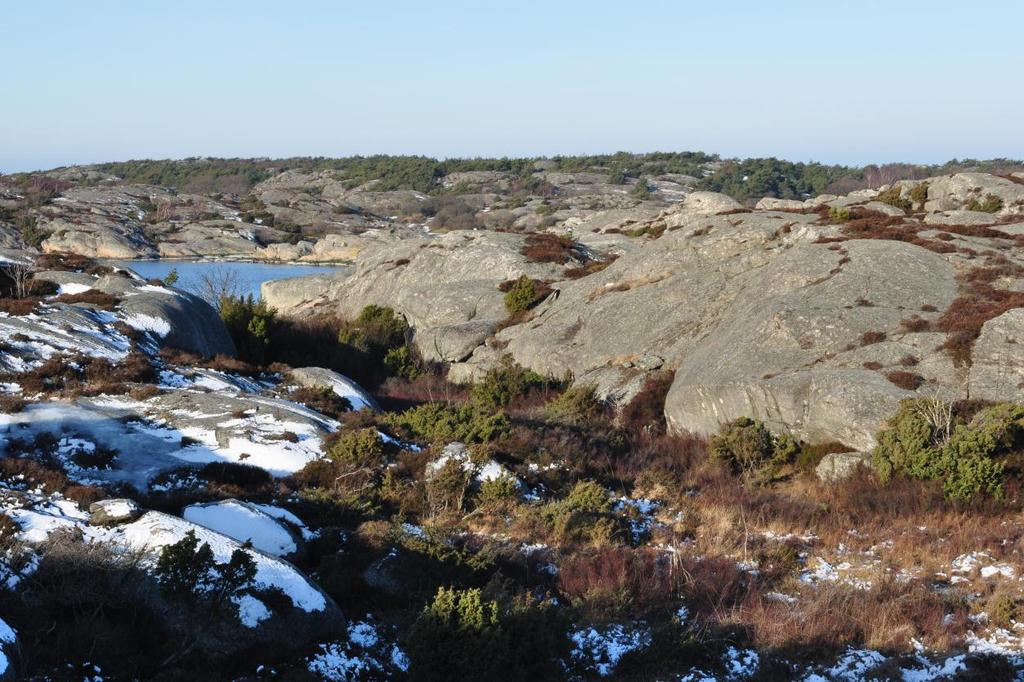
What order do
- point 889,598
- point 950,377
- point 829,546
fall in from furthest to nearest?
point 950,377 → point 829,546 → point 889,598

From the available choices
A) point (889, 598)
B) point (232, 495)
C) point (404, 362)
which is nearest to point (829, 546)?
point (889, 598)

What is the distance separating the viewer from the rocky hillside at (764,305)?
17500 millimetres

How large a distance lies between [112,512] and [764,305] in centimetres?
1715

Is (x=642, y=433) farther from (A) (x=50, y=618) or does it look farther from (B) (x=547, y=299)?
(A) (x=50, y=618)

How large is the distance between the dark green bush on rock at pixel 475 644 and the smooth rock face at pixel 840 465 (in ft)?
29.5

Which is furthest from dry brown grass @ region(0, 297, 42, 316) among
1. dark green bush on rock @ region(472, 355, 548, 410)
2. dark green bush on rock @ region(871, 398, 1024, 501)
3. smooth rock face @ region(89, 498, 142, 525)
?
dark green bush on rock @ region(871, 398, 1024, 501)

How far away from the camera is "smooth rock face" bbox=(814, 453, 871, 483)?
1585 cm

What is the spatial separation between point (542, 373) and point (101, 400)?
1334 cm

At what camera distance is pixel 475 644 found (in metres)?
8.45

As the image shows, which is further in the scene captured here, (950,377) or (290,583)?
(950,377)

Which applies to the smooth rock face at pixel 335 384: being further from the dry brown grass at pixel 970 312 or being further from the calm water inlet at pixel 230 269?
the calm water inlet at pixel 230 269

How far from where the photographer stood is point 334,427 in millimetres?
17156

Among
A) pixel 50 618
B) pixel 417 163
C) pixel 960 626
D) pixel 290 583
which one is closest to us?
pixel 50 618

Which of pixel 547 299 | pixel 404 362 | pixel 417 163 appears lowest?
pixel 404 362
